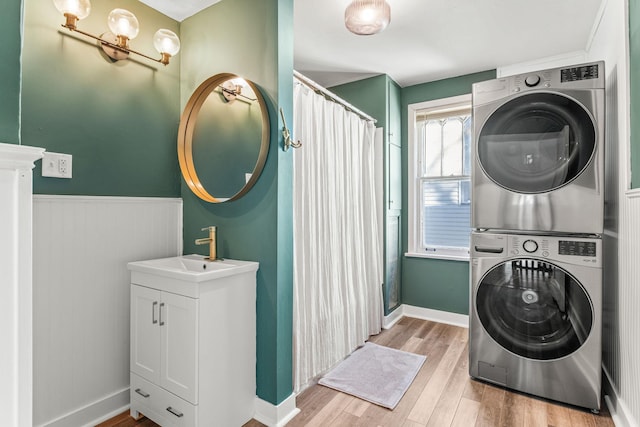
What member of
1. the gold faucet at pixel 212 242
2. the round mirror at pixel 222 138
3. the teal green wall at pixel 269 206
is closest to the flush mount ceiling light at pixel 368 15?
the teal green wall at pixel 269 206

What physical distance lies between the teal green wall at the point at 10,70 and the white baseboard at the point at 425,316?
9.47ft

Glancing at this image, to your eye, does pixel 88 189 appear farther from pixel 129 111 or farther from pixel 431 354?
pixel 431 354

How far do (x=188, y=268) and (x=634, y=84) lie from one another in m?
2.51

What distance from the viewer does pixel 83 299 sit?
1738mm

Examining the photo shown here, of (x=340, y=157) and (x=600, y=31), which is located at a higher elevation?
(x=600, y=31)

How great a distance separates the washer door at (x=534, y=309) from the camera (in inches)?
72.2

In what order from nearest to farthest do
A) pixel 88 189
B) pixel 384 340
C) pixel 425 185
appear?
pixel 88 189, pixel 384 340, pixel 425 185

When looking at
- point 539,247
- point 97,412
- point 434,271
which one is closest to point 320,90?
point 539,247

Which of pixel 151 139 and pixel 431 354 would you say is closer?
pixel 151 139

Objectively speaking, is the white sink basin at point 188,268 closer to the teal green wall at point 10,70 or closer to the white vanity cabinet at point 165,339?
the white vanity cabinet at point 165,339

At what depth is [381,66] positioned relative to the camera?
9.82ft

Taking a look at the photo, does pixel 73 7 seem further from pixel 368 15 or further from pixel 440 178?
pixel 440 178

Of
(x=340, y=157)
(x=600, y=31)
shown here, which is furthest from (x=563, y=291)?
(x=600, y=31)

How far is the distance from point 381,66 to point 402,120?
27.0 inches
